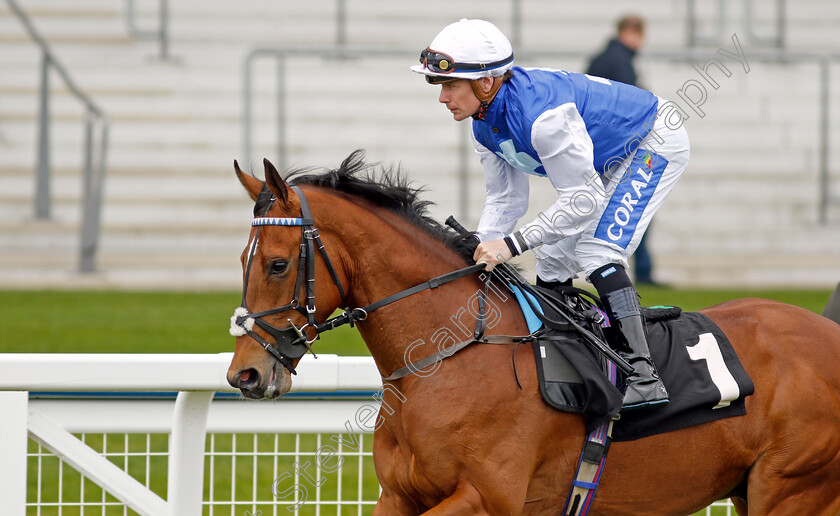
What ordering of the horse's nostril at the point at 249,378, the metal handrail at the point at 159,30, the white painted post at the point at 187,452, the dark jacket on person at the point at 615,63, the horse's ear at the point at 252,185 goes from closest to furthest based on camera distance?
the horse's nostril at the point at 249,378 < the horse's ear at the point at 252,185 < the white painted post at the point at 187,452 < the dark jacket on person at the point at 615,63 < the metal handrail at the point at 159,30

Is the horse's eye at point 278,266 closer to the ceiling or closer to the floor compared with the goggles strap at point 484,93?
closer to the floor

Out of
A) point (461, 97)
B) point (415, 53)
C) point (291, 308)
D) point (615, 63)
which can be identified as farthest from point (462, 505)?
point (415, 53)

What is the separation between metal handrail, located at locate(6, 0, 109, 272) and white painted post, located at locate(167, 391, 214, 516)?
21.2 feet

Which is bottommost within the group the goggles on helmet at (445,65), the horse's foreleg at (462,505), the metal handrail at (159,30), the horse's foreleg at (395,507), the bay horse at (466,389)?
the horse's foreleg at (395,507)

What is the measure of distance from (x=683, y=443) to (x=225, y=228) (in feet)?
25.4

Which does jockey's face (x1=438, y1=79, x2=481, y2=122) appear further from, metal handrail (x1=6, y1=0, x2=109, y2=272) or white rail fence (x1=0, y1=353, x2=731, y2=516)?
metal handrail (x1=6, y1=0, x2=109, y2=272)

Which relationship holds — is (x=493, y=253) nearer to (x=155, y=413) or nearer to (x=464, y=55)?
(x=464, y=55)

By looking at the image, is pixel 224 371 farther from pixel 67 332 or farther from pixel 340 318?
pixel 67 332

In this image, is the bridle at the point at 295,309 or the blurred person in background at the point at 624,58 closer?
the bridle at the point at 295,309

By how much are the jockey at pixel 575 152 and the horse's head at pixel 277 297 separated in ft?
1.61

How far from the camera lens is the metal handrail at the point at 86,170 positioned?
922 centimetres

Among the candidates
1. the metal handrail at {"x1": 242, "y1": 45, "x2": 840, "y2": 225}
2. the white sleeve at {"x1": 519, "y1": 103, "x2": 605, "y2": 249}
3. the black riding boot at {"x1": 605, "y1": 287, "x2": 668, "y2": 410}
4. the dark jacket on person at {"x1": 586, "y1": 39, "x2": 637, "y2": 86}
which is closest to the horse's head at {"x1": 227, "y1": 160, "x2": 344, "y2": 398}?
the white sleeve at {"x1": 519, "y1": 103, "x2": 605, "y2": 249}

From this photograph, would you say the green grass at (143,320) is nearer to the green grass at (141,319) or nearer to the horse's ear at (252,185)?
the green grass at (141,319)

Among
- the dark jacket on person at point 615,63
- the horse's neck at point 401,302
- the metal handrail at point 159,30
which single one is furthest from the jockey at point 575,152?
the metal handrail at point 159,30
